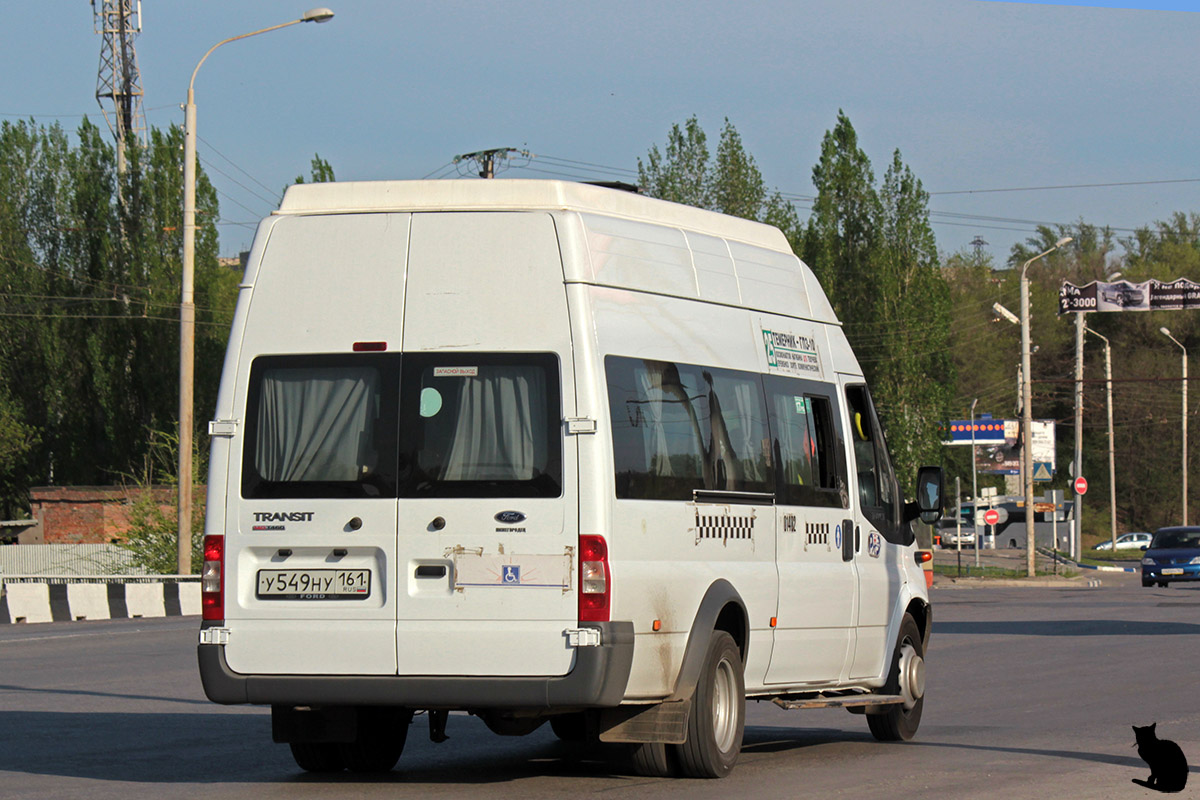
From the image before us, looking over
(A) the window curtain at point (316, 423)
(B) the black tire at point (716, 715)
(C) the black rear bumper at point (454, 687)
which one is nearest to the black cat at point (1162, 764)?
(B) the black tire at point (716, 715)

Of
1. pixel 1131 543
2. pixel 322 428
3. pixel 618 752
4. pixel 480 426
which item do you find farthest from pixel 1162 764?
pixel 1131 543

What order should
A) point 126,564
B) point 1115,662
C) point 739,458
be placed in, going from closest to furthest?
point 739,458
point 1115,662
point 126,564

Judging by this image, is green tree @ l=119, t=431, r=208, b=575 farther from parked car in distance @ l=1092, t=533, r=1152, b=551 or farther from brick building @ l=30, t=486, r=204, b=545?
parked car in distance @ l=1092, t=533, r=1152, b=551

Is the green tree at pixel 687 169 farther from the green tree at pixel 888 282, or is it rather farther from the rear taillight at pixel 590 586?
the rear taillight at pixel 590 586

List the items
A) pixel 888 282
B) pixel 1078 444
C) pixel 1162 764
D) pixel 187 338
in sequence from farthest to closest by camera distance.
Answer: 1. pixel 1078 444
2. pixel 888 282
3. pixel 187 338
4. pixel 1162 764

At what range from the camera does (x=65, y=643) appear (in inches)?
866

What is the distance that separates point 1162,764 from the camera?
9055 mm

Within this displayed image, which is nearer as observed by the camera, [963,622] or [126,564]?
[963,622]

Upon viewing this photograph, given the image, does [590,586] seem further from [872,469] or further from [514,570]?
[872,469]

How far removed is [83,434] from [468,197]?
49372 mm

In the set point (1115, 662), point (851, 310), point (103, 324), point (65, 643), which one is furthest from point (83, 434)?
point (1115, 662)

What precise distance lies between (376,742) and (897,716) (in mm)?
3670

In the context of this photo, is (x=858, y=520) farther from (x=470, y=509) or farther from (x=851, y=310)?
(x=851, y=310)

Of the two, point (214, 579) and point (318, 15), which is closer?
point (214, 579)
